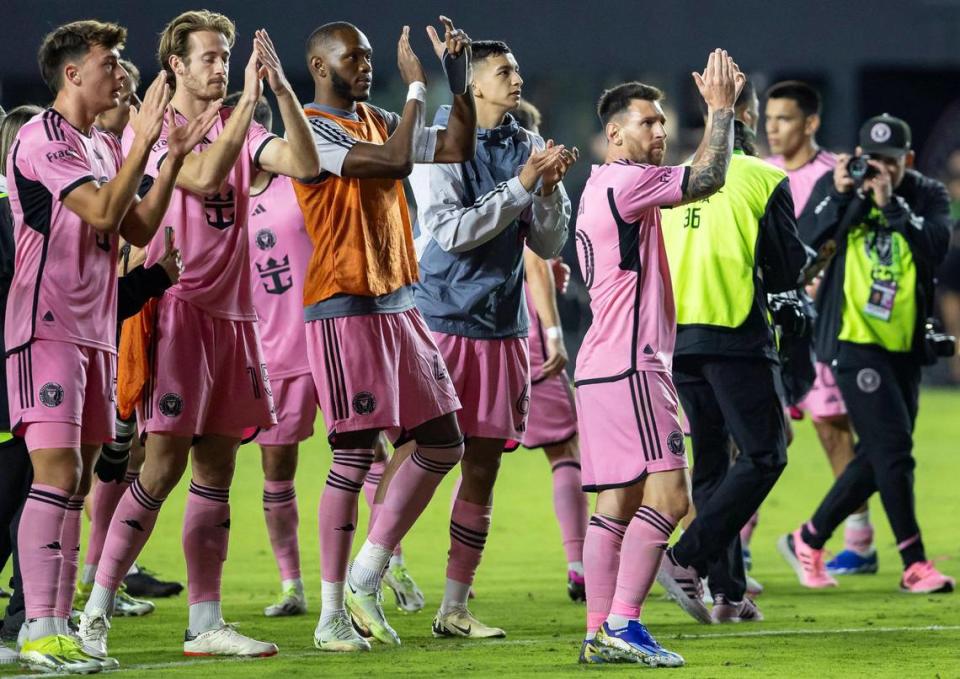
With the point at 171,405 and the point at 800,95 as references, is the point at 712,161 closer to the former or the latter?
the point at 171,405

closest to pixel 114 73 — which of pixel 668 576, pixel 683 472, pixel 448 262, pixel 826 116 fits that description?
pixel 448 262

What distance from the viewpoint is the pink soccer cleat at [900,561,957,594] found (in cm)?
773

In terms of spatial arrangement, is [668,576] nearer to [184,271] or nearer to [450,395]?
[450,395]

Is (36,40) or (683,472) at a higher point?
(36,40)

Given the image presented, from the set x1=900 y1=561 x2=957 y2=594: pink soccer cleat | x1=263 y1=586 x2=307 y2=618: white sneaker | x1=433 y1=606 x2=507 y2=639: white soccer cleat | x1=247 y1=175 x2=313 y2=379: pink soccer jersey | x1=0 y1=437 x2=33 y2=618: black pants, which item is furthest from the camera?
x1=900 y1=561 x2=957 y2=594: pink soccer cleat

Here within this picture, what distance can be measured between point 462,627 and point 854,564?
3.00 m

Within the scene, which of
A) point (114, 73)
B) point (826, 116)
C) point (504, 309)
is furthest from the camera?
point (826, 116)

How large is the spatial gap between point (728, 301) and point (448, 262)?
3.89 feet

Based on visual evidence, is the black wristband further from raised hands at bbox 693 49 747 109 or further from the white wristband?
raised hands at bbox 693 49 747 109

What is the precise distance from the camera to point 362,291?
5.99 m

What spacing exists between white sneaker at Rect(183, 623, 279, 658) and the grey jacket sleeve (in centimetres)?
165

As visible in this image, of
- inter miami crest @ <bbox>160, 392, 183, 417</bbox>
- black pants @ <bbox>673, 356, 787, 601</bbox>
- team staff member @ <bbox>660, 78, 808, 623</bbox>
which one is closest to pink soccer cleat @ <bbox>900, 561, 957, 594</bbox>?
team staff member @ <bbox>660, 78, 808, 623</bbox>

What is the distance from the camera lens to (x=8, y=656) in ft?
18.7

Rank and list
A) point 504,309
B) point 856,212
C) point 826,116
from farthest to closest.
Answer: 1. point 826,116
2. point 856,212
3. point 504,309
